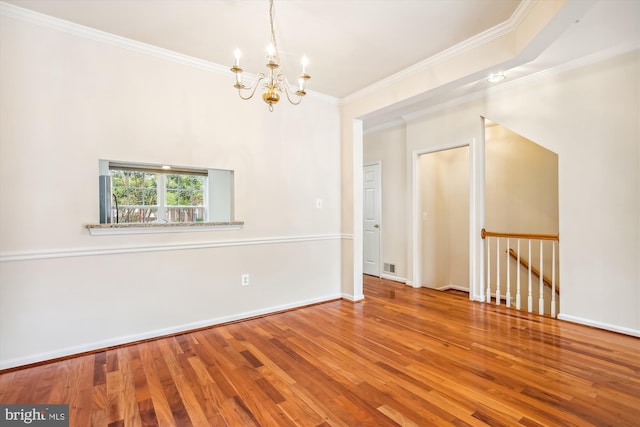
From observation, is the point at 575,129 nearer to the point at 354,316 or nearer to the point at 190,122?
the point at 354,316

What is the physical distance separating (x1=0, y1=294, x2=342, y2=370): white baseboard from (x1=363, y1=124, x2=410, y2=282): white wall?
6.59ft

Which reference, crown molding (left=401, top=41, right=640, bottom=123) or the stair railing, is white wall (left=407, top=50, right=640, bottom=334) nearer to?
crown molding (left=401, top=41, right=640, bottom=123)

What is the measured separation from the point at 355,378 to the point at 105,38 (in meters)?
3.30

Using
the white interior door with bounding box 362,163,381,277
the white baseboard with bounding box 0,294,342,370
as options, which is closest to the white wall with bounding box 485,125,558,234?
the white interior door with bounding box 362,163,381,277

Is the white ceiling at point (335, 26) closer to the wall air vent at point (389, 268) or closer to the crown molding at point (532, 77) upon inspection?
the crown molding at point (532, 77)

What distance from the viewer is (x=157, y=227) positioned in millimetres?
2768

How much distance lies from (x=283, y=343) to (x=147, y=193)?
187 centimetres

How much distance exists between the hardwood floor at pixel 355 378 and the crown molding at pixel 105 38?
255 cm

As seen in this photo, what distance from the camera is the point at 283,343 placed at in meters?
2.69

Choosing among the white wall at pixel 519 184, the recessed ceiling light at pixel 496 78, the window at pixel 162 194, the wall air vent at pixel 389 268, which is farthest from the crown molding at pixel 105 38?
the white wall at pixel 519 184

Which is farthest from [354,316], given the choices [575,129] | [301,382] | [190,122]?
[575,129]

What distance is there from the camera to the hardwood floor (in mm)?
1726

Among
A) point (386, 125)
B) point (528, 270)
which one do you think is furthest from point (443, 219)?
point (386, 125)

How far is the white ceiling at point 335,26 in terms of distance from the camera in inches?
86.7
